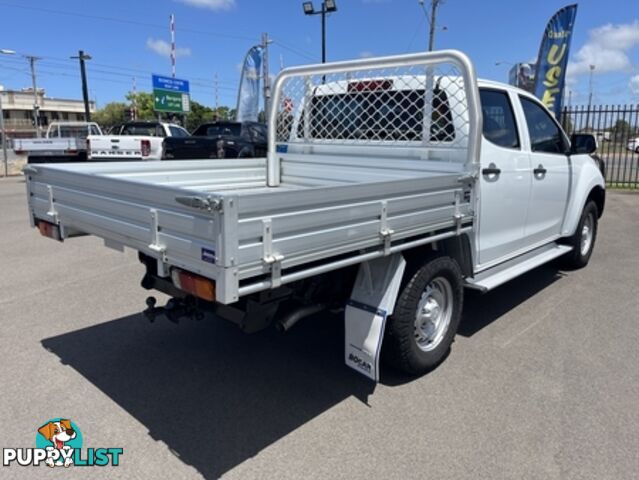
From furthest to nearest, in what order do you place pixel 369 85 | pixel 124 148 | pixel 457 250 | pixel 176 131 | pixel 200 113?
1. pixel 200 113
2. pixel 176 131
3. pixel 124 148
4. pixel 369 85
5. pixel 457 250

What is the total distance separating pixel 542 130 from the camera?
5.20m

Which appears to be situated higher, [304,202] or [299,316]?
[304,202]

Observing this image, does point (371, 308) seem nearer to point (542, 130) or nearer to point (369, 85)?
point (369, 85)

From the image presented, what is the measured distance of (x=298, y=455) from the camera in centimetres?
284

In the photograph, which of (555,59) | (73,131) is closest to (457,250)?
(555,59)

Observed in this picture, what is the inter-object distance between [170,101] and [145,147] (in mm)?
19975

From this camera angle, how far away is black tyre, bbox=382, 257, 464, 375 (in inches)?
135

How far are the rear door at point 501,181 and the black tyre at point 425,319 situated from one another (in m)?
0.60

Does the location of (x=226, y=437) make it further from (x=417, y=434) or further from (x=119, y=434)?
(x=417, y=434)

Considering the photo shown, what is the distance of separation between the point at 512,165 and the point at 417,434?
2.52 metres

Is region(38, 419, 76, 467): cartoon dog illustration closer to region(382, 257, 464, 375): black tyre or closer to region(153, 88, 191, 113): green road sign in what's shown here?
region(382, 257, 464, 375): black tyre

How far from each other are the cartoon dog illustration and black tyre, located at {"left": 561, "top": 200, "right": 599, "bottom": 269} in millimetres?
5631

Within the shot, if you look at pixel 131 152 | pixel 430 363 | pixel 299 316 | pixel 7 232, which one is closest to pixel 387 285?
pixel 299 316

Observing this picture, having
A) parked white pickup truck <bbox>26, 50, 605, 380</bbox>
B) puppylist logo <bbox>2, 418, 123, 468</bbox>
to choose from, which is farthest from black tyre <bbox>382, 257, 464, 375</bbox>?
puppylist logo <bbox>2, 418, 123, 468</bbox>
